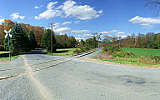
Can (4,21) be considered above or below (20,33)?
above

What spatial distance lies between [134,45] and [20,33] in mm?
58921

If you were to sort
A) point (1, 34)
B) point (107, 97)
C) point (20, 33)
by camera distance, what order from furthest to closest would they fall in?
point (1, 34) → point (20, 33) → point (107, 97)

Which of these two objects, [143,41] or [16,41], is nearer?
[16,41]

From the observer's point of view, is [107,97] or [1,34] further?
[1,34]

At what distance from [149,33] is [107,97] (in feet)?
230

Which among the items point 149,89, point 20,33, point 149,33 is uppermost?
point 149,33

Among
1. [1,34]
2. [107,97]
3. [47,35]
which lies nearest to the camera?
[107,97]

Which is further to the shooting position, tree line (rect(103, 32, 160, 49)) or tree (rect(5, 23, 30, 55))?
tree line (rect(103, 32, 160, 49))

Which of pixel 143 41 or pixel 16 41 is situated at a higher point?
pixel 143 41

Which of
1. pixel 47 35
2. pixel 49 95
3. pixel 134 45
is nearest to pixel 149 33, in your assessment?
pixel 134 45

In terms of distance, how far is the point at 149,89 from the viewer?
11.2 feet

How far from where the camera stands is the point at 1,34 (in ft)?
117

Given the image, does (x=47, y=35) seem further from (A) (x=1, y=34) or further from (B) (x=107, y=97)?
(B) (x=107, y=97)

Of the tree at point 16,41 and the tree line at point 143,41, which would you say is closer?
the tree at point 16,41
